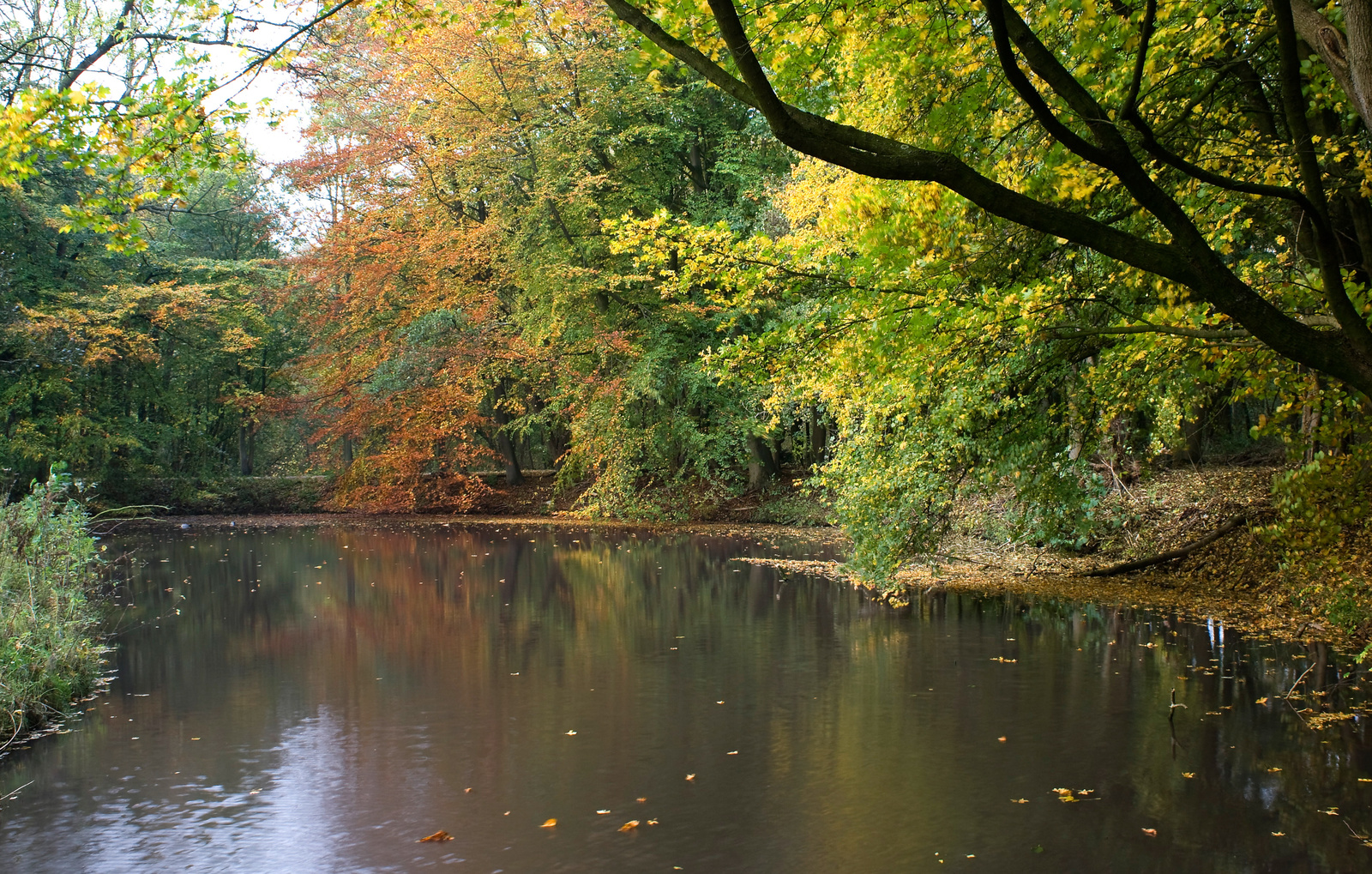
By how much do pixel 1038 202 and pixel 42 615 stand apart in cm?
755

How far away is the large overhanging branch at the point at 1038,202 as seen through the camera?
3.18 metres

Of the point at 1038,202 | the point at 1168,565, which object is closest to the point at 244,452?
the point at 1168,565

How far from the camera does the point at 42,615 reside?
25.0ft

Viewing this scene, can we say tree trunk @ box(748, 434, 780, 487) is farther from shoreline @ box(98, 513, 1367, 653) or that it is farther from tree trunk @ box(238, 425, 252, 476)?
tree trunk @ box(238, 425, 252, 476)

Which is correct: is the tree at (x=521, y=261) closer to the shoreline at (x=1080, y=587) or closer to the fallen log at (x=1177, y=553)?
the shoreline at (x=1080, y=587)

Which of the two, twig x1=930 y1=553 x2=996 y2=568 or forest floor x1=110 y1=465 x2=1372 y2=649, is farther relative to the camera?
twig x1=930 y1=553 x2=996 y2=568

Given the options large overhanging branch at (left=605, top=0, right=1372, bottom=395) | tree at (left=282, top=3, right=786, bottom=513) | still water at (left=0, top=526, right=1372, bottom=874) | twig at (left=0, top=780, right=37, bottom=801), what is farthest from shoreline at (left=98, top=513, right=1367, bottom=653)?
twig at (left=0, top=780, right=37, bottom=801)

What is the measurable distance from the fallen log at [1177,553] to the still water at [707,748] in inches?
69.9

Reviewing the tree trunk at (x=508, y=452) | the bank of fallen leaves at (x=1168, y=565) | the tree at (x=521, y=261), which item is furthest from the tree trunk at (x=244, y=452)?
the bank of fallen leaves at (x=1168, y=565)

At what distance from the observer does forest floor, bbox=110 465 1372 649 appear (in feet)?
28.4

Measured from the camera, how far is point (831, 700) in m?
7.25

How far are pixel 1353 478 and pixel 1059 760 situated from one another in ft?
7.45

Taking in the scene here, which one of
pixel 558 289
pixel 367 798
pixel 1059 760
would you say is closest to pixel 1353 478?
pixel 1059 760

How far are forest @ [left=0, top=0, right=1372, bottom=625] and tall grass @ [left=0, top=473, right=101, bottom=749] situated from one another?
3.03 metres
